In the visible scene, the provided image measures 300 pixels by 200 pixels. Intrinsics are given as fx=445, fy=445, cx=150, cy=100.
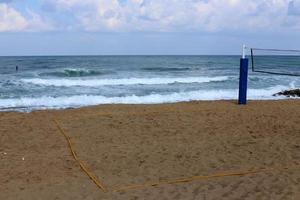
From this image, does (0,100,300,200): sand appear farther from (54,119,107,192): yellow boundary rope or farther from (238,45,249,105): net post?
(238,45,249,105): net post

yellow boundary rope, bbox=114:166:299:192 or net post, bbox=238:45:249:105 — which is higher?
net post, bbox=238:45:249:105

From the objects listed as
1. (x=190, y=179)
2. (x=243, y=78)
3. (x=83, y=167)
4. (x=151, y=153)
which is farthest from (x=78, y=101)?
(x=190, y=179)

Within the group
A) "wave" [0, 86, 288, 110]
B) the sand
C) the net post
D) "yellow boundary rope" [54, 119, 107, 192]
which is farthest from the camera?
"wave" [0, 86, 288, 110]

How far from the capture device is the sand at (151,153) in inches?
201

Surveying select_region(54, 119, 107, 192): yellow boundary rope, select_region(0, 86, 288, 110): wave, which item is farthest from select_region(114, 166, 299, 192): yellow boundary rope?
select_region(0, 86, 288, 110): wave

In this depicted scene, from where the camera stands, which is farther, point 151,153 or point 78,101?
point 78,101

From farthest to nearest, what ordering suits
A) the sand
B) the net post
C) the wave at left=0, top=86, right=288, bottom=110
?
the wave at left=0, top=86, right=288, bottom=110, the net post, the sand

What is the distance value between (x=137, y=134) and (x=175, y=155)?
148 centimetres

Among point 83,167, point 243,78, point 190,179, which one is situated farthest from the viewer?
point 243,78

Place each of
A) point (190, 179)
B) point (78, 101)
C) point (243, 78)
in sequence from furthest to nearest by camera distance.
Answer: point (78, 101) < point (243, 78) < point (190, 179)

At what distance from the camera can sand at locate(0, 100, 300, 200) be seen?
510 centimetres

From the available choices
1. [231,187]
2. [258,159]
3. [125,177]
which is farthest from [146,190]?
[258,159]

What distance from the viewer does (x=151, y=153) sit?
6.62 metres

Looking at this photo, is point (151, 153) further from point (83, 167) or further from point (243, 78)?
point (243, 78)
